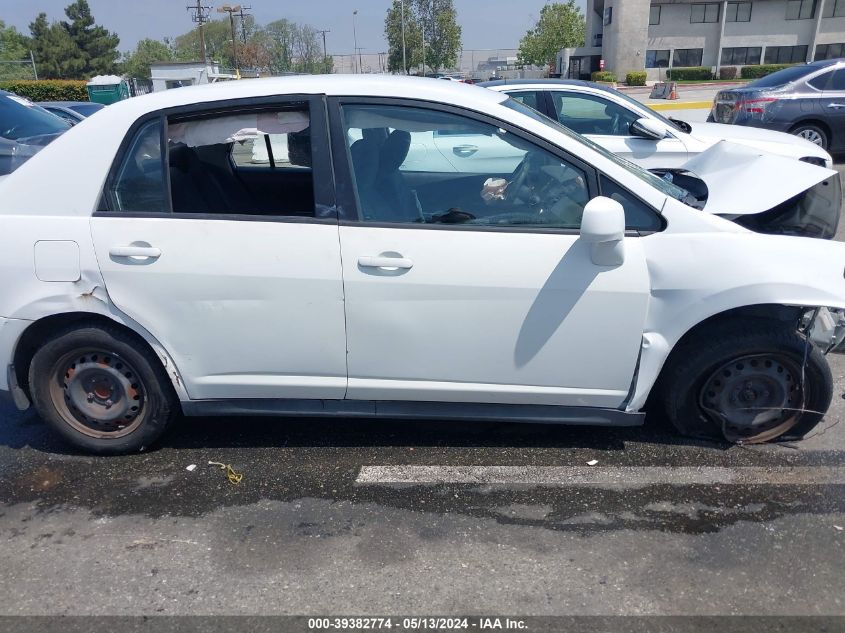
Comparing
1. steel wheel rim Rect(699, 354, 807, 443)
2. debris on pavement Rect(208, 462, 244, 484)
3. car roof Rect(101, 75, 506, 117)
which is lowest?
debris on pavement Rect(208, 462, 244, 484)

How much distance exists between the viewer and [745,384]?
11.0 ft

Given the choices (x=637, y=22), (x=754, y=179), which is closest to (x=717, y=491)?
(x=754, y=179)

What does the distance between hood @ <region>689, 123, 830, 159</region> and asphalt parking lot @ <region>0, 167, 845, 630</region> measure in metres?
4.05

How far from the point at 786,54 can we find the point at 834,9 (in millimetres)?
4294

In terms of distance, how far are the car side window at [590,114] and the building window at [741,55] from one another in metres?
57.5

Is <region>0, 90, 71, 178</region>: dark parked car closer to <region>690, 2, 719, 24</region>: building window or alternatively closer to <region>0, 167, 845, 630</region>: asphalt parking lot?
<region>0, 167, 845, 630</region>: asphalt parking lot

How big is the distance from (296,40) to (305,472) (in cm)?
9341

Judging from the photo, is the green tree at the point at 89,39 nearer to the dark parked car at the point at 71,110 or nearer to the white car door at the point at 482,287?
the dark parked car at the point at 71,110

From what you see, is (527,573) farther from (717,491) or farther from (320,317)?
(320,317)

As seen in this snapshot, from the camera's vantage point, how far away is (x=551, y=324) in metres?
3.12

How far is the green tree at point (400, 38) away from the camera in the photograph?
84125 mm

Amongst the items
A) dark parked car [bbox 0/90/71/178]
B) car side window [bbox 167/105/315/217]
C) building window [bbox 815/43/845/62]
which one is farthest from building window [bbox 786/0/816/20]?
car side window [bbox 167/105/315/217]

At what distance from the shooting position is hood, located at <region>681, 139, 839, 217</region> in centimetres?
341

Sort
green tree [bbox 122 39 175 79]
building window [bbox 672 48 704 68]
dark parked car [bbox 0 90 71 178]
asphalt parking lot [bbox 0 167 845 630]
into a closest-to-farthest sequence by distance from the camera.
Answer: asphalt parking lot [bbox 0 167 845 630] → dark parked car [bbox 0 90 71 178] → building window [bbox 672 48 704 68] → green tree [bbox 122 39 175 79]
